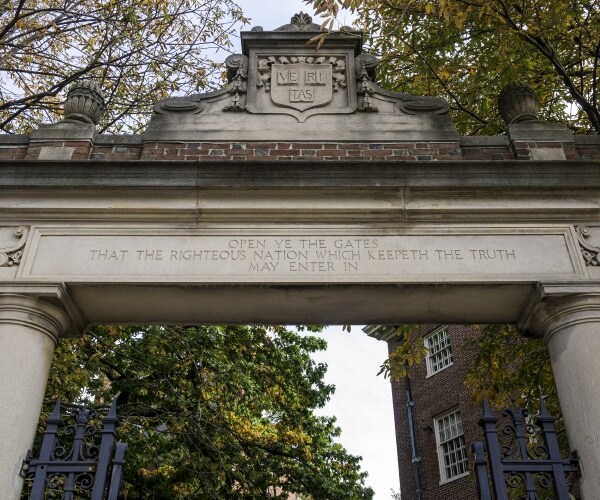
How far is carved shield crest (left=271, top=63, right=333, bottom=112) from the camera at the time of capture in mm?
6164

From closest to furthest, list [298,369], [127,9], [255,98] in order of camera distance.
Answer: [255,98], [127,9], [298,369]

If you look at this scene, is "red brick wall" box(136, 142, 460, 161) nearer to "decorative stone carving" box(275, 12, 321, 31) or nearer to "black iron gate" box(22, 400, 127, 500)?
"decorative stone carving" box(275, 12, 321, 31)

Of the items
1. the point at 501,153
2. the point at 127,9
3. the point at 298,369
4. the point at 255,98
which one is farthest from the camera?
the point at 298,369

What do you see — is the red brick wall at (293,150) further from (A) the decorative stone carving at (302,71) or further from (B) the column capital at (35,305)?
(B) the column capital at (35,305)

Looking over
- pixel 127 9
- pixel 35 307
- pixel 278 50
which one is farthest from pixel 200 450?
pixel 127 9

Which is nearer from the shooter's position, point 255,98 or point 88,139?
point 88,139

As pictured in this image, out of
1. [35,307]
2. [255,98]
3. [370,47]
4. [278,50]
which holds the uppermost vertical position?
[370,47]

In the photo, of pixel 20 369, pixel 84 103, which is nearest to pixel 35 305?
pixel 20 369

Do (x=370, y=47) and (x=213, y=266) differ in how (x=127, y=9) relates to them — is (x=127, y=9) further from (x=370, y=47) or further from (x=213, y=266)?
(x=213, y=266)

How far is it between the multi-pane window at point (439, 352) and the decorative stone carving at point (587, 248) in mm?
15696

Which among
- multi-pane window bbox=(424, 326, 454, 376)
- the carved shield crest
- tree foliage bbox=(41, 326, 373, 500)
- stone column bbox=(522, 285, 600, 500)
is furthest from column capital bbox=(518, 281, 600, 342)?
multi-pane window bbox=(424, 326, 454, 376)

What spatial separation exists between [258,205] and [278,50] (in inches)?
81.1

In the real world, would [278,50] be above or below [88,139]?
above

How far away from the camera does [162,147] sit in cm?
585
